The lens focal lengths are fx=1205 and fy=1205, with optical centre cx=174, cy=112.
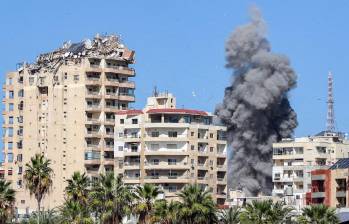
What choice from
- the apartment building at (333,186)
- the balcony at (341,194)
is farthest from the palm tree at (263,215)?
the balcony at (341,194)

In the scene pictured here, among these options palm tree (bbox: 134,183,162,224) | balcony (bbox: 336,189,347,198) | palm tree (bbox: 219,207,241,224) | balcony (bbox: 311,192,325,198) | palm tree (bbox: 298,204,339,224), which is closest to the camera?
palm tree (bbox: 298,204,339,224)

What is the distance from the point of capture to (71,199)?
14775cm

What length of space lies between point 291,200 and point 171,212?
163ft

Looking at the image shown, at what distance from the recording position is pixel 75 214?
14112cm

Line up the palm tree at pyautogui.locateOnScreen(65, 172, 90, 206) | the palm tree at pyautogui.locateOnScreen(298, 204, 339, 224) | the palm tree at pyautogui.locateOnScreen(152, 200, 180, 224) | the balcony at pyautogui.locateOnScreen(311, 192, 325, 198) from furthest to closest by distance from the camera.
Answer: the balcony at pyautogui.locateOnScreen(311, 192, 325, 198) < the palm tree at pyautogui.locateOnScreen(65, 172, 90, 206) < the palm tree at pyautogui.locateOnScreen(152, 200, 180, 224) < the palm tree at pyautogui.locateOnScreen(298, 204, 339, 224)

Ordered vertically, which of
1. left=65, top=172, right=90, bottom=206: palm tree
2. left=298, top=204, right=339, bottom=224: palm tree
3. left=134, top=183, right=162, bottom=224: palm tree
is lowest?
left=298, top=204, right=339, bottom=224: palm tree

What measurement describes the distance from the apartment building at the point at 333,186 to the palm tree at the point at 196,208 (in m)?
37.3

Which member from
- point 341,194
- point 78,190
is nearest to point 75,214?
point 78,190

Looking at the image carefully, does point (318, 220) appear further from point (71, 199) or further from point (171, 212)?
point (71, 199)

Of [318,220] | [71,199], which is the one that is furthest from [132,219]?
[318,220]

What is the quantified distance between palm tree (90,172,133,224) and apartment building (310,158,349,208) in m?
41.0

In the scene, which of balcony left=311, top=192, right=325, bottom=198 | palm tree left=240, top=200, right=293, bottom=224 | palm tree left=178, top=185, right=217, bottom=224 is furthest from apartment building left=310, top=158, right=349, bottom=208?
palm tree left=178, top=185, right=217, bottom=224

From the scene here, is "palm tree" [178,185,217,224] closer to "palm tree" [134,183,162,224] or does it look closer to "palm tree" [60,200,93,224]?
"palm tree" [134,183,162,224]

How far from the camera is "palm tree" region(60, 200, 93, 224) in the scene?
139762mm
